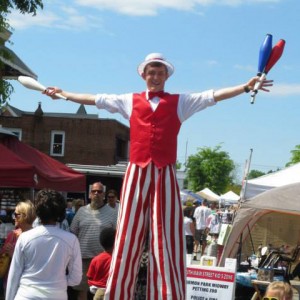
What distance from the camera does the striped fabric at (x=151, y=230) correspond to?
457 centimetres

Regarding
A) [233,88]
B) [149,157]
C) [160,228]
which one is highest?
[233,88]

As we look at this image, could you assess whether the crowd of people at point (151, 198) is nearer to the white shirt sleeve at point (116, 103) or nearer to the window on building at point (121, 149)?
the white shirt sleeve at point (116, 103)

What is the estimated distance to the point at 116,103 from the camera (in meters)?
4.80

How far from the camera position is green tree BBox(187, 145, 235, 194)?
234 feet

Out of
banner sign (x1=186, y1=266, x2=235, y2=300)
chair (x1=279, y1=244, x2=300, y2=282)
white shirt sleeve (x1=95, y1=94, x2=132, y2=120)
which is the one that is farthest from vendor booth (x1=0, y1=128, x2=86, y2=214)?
white shirt sleeve (x1=95, y1=94, x2=132, y2=120)

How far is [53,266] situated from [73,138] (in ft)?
123

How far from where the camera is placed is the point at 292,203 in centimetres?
955

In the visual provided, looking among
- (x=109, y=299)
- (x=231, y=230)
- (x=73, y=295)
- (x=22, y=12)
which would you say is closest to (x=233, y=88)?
(x=109, y=299)

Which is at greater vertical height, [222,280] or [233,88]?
[233,88]

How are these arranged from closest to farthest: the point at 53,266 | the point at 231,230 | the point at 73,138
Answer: the point at 53,266 → the point at 231,230 → the point at 73,138

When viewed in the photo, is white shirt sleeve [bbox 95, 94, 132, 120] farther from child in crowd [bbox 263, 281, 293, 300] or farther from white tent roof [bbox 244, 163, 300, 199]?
white tent roof [bbox 244, 163, 300, 199]

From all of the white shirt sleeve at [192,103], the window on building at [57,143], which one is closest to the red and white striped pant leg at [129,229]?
the white shirt sleeve at [192,103]

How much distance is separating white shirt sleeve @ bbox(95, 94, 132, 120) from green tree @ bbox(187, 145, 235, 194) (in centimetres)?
6668

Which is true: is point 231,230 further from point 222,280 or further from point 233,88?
point 233,88
